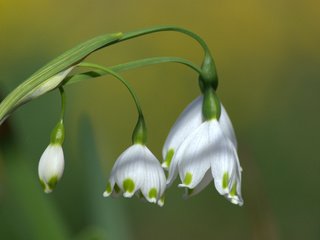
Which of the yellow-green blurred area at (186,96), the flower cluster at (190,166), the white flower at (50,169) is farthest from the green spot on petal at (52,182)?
the yellow-green blurred area at (186,96)

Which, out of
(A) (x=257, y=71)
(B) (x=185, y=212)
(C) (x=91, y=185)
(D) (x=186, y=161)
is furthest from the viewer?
(A) (x=257, y=71)

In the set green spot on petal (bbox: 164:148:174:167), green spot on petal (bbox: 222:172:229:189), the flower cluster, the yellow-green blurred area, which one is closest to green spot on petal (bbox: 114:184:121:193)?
the flower cluster

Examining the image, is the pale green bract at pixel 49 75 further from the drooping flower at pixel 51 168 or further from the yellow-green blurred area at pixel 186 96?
the yellow-green blurred area at pixel 186 96

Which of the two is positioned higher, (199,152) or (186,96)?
(199,152)

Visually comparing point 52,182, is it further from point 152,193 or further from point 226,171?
point 226,171

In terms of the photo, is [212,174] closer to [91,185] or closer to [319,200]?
[91,185]

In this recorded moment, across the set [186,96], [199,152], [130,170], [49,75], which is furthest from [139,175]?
[186,96]

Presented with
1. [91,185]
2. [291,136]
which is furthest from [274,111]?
[91,185]
